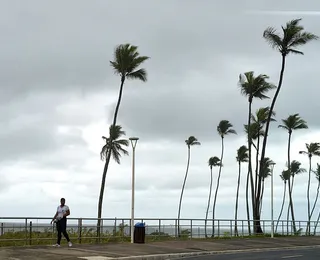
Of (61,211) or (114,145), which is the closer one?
(61,211)

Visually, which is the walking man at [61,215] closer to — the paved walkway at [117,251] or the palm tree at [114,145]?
the paved walkway at [117,251]

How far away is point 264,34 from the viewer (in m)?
46.0

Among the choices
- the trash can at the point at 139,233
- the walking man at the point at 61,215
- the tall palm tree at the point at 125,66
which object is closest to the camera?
the walking man at the point at 61,215

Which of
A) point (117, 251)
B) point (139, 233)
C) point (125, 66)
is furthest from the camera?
point (125, 66)

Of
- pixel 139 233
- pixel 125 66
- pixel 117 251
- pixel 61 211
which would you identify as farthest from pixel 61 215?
pixel 125 66

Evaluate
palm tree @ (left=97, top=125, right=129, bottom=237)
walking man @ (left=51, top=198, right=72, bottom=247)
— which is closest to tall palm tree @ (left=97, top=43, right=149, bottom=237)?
palm tree @ (left=97, top=125, right=129, bottom=237)

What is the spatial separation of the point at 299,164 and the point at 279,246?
217 feet

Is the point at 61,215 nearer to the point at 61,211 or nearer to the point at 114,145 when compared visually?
the point at 61,211

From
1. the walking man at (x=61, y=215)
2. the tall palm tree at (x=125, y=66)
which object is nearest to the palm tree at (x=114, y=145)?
the tall palm tree at (x=125, y=66)

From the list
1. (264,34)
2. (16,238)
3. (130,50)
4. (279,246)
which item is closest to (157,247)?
(16,238)

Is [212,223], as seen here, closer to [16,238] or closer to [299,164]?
[16,238]

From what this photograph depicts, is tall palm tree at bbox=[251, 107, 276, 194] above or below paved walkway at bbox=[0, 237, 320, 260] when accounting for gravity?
above

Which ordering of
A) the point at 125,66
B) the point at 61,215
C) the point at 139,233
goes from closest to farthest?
the point at 61,215 → the point at 139,233 → the point at 125,66

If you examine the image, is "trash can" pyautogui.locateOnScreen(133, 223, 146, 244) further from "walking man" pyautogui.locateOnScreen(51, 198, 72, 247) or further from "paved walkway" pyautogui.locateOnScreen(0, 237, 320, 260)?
"walking man" pyautogui.locateOnScreen(51, 198, 72, 247)
